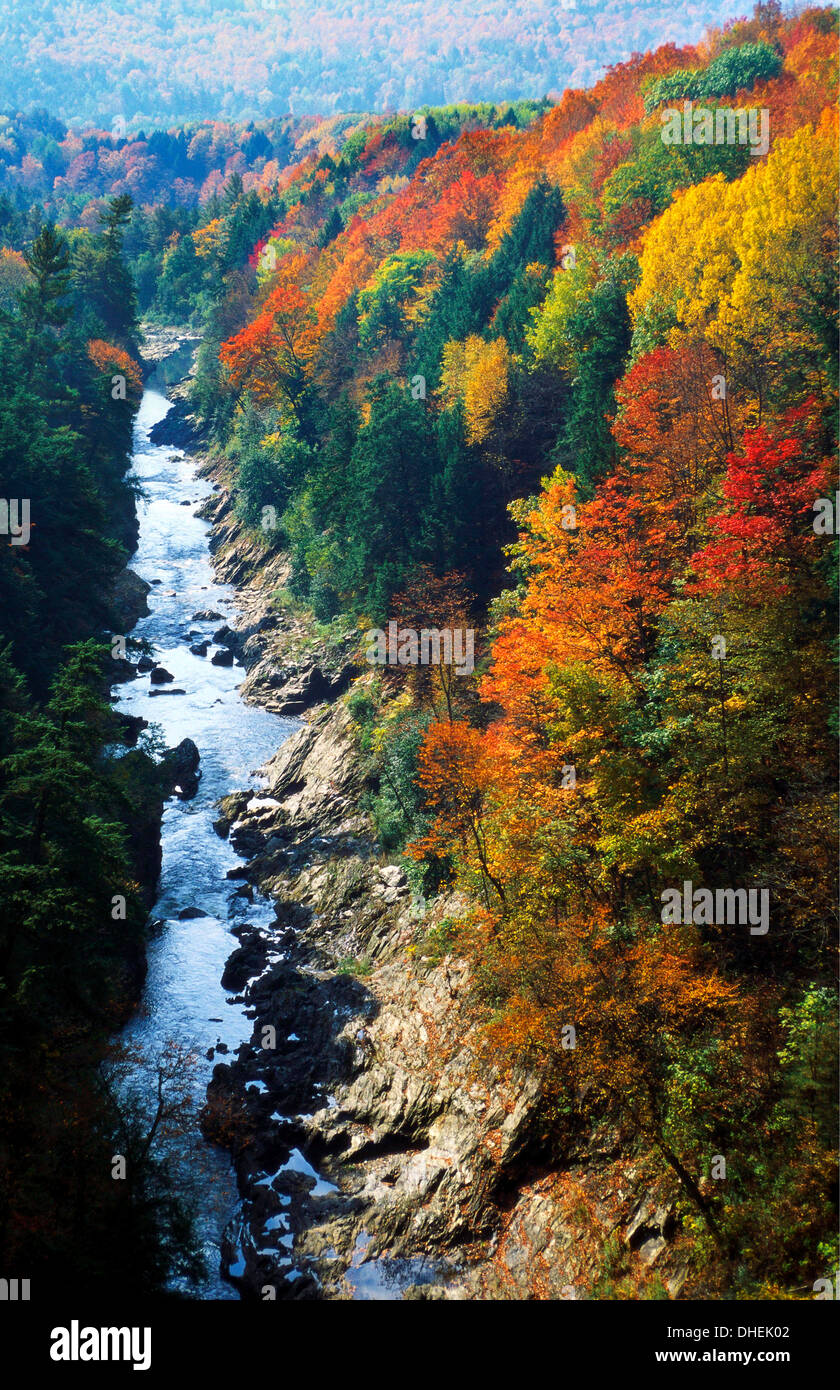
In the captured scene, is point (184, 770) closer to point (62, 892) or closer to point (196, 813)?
point (196, 813)

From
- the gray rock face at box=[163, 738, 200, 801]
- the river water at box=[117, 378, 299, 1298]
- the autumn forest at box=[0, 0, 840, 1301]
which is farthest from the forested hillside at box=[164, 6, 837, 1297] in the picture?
the gray rock face at box=[163, 738, 200, 801]

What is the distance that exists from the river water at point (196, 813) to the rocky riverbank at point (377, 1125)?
979mm

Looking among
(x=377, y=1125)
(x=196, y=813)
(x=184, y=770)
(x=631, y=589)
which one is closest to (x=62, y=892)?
(x=377, y=1125)

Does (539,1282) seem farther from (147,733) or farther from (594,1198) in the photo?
(147,733)

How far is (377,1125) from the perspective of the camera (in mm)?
33344

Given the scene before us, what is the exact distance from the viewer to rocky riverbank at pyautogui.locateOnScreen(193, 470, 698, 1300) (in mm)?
24609

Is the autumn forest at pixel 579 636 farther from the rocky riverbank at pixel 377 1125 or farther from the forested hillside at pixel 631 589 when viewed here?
the rocky riverbank at pixel 377 1125

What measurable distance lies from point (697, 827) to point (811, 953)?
4994mm

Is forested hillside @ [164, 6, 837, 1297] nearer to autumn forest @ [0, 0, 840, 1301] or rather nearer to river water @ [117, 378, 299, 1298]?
autumn forest @ [0, 0, 840, 1301]

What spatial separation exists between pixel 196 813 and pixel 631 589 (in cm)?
3058

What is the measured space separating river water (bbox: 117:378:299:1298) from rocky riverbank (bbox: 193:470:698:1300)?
98 centimetres

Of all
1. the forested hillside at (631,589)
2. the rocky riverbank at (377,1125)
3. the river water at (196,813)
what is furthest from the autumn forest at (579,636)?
the river water at (196,813)

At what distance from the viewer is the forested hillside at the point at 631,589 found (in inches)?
914

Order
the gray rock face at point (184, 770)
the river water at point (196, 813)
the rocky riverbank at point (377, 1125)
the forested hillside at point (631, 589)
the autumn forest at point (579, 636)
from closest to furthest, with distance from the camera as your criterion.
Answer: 1. the forested hillside at point (631, 589)
2. the autumn forest at point (579, 636)
3. the rocky riverbank at point (377, 1125)
4. the river water at point (196, 813)
5. the gray rock face at point (184, 770)
